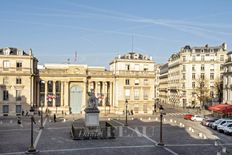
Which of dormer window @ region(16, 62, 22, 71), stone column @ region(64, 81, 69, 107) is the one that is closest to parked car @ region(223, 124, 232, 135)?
stone column @ region(64, 81, 69, 107)

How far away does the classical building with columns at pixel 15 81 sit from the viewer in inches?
2995

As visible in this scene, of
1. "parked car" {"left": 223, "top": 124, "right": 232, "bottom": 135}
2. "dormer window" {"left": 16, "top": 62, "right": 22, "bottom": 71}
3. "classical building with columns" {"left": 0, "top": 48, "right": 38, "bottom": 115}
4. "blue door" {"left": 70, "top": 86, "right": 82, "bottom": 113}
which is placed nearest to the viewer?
"parked car" {"left": 223, "top": 124, "right": 232, "bottom": 135}

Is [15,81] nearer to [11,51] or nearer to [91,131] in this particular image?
[11,51]

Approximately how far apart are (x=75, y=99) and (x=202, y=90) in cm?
3674

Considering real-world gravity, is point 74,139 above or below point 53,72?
below

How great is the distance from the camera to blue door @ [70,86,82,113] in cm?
8325

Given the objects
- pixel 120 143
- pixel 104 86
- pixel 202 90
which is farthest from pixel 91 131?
pixel 202 90

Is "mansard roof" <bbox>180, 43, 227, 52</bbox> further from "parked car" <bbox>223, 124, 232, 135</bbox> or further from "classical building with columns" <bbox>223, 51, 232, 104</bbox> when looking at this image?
"parked car" <bbox>223, 124, 232, 135</bbox>

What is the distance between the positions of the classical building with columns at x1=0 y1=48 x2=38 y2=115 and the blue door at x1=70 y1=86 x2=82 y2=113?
947 centimetres

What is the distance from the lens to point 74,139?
40.3m

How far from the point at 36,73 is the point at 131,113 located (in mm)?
23569

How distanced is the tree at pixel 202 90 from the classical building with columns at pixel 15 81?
46.6 metres

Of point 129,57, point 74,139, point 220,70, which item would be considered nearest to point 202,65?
point 220,70

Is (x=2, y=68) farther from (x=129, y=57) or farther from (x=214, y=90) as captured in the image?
(x=214, y=90)
